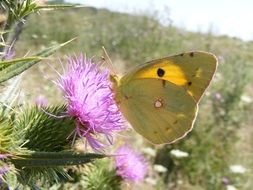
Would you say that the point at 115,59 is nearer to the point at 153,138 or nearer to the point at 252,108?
the point at 252,108

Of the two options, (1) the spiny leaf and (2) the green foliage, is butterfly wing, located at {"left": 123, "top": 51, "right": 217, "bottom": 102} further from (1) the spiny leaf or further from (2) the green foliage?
(2) the green foliage

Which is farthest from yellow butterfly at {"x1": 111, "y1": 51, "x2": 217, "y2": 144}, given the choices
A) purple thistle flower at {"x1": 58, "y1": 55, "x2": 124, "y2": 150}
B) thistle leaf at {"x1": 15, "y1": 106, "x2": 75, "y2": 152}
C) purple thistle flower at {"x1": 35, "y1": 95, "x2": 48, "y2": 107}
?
purple thistle flower at {"x1": 35, "y1": 95, "x2": 48, "y2": 107}

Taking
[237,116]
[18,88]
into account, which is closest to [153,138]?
[18,88]

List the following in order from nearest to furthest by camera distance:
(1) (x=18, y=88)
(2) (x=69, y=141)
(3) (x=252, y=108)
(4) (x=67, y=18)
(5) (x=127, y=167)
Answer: (1) (x=18, y=88) → (2) (x=69, y=141) → (5) (x=127, y=167) → (3) (x=252, y=108) → (4) (x=67, y=18)

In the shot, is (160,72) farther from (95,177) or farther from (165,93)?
(95,177)

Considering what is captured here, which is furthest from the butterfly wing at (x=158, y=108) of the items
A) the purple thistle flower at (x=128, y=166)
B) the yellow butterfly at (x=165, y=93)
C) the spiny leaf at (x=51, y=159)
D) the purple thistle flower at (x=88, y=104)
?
the purple thistle flower at (x=128, y=166)

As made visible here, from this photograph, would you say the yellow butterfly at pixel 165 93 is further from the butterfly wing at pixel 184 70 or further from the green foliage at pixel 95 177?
the green foliage at pixel 95 177
